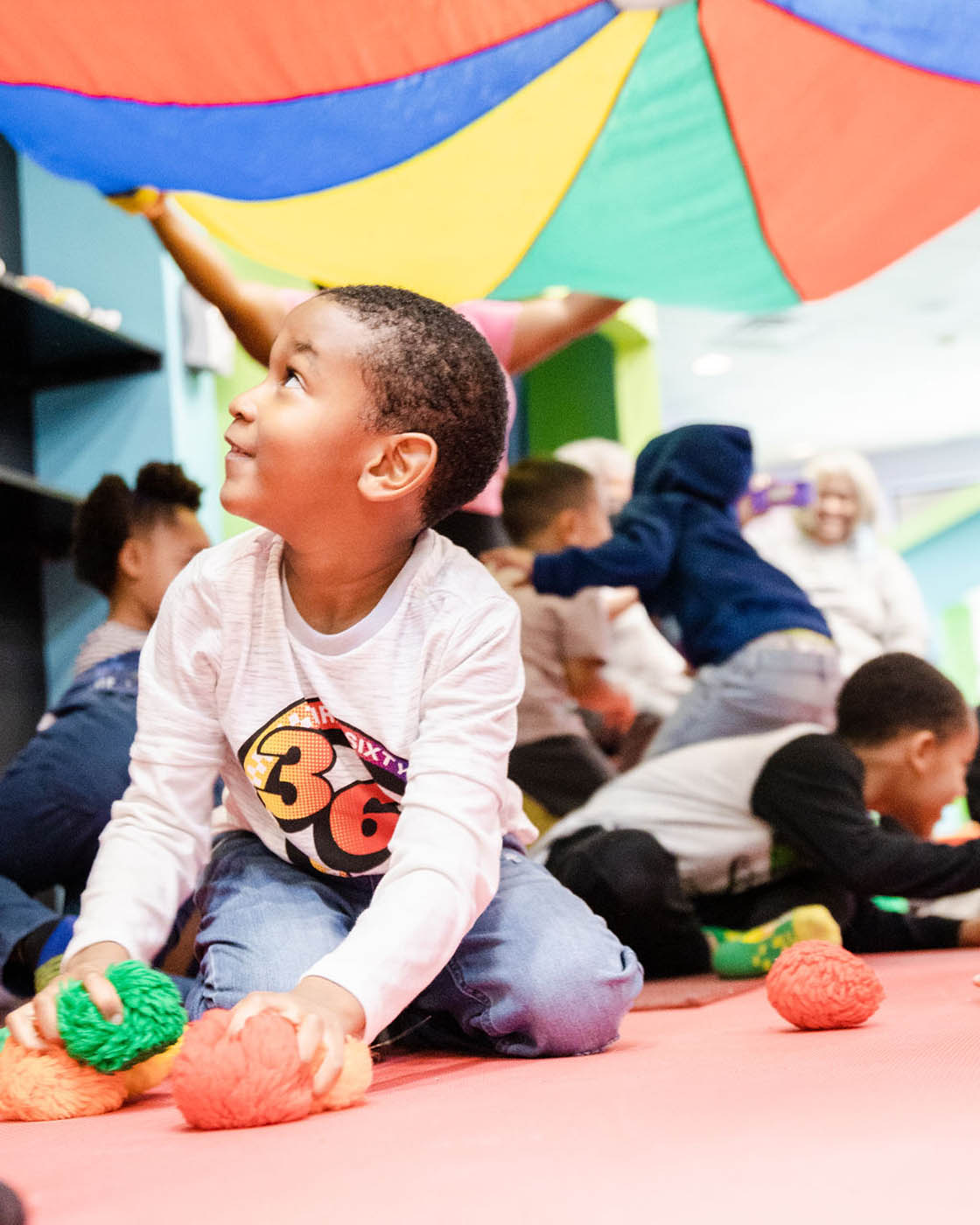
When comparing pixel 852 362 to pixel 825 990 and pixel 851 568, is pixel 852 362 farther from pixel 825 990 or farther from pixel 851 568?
pixel 825 990

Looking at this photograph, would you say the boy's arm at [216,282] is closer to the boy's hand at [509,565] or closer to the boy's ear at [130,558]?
the boy's ear at [130,558]

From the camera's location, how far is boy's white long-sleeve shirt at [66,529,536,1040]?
3.28ft

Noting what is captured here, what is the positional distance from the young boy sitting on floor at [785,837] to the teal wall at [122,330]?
132 cm

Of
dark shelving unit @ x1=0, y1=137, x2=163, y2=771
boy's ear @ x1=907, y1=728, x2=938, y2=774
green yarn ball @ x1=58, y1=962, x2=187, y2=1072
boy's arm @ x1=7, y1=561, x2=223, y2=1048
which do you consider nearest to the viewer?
green yarn ball @ x1=58, y1=962, x2=187, y2=1072

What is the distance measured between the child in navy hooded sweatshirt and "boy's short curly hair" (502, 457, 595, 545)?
242 millimetres

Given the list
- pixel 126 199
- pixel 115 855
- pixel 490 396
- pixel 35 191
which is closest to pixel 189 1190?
pixel 115 855

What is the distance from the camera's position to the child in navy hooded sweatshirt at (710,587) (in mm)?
2084

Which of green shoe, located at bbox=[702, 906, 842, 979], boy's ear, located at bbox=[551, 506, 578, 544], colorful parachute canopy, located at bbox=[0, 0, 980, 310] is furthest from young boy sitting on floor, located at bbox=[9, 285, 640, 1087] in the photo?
boy's ear, located at bbox=[551, 506, 578, 544]

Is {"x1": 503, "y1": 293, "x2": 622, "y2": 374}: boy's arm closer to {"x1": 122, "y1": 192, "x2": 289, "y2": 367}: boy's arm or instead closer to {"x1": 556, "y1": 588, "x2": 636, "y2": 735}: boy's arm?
{"x1": 122, "y1": 192, "x2": 289, "y2": 367}: boy's arm

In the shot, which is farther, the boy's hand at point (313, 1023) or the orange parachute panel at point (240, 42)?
the orange parachute panel at point (240, 42)

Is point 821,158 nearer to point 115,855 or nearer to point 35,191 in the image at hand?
point 115,855

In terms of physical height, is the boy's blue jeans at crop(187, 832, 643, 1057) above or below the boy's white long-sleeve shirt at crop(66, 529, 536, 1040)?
below

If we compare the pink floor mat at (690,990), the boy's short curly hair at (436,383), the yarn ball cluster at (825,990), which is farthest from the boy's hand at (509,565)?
the yarn ball cluster at (825,990)

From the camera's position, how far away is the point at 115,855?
104 centimetres
